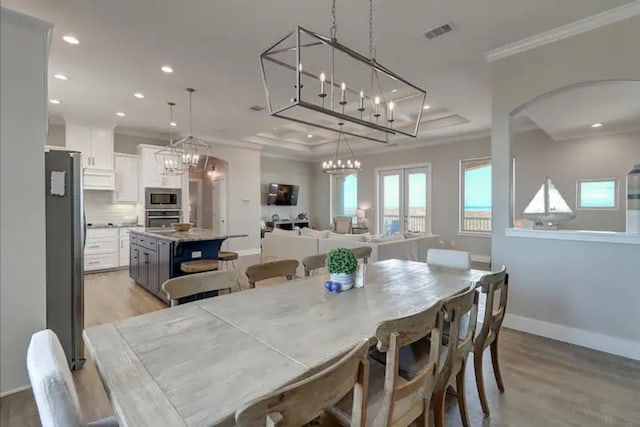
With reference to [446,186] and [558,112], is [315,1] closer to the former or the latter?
[558,112]

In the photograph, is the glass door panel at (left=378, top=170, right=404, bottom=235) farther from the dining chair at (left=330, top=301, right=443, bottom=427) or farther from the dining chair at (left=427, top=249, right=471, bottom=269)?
the dining chair at (left=330, top=301, right=443, bottom=427)

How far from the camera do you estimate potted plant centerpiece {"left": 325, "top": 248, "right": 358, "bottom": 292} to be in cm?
207

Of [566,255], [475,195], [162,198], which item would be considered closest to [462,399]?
[566,255]

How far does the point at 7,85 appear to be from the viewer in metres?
2.22

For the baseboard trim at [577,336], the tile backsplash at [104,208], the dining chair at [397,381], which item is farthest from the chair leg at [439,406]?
the tile backsplash at [104,208]

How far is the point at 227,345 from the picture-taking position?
1.26m

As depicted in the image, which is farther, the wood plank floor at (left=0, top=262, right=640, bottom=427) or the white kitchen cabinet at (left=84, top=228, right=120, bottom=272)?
the white kitchen cabinet at (left=84, top=228, right=120, bottom=272)

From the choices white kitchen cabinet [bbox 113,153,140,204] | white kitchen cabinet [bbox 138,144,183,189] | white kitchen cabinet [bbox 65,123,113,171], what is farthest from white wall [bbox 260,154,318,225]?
white kitchen cabinet [bbox 65,123,113,171]

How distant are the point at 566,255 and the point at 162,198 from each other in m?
7.28

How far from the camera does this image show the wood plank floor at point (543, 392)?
6.49 feet

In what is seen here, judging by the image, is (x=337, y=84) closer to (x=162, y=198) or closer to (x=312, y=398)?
(x=312, y=398)

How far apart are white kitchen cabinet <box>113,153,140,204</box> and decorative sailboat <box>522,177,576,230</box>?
23.9 feet

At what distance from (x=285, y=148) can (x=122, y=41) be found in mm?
6313

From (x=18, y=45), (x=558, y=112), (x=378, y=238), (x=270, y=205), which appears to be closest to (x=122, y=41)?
(x=18, y=45)
